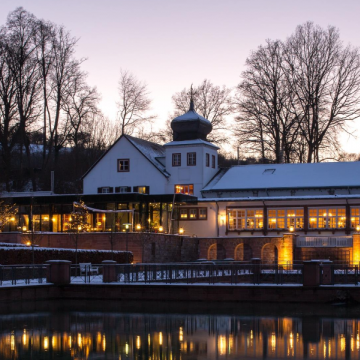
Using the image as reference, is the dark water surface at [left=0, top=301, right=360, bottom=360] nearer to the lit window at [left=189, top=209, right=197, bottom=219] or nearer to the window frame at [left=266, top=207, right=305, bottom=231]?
the window frame at [left=266, top=207, right=305, bottom=231]

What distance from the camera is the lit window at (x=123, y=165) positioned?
187 ft

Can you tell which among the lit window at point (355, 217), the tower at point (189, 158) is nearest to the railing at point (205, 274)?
the lit window at point (355, 217)

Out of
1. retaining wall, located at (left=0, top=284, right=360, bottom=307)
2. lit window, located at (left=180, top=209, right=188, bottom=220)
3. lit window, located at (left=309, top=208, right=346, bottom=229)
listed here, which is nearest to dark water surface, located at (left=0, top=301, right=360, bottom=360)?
retaining wall, located at (left=0, top=284, right=360, bottom=307)

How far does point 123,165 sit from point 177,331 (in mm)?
35090

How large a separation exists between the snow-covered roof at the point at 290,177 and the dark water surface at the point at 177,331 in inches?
945

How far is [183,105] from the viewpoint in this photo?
7144cm

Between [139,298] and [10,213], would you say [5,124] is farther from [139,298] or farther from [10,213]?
[139,298]

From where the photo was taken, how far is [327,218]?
51.1 meters

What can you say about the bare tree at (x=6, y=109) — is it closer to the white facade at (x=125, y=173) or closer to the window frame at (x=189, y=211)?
the white facade at (x=125, y=173)

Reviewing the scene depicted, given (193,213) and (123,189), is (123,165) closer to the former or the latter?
(123,189)

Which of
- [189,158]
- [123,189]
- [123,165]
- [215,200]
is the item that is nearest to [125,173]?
[123,165]

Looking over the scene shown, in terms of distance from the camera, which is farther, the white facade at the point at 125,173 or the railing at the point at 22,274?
the white facade at the point at 125,173

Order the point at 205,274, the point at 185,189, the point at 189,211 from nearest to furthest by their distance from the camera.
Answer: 1. the point at 205,274
2. the point at 189,211
3. the point at 185,189

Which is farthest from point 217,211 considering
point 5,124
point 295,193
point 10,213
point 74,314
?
point 74,314
